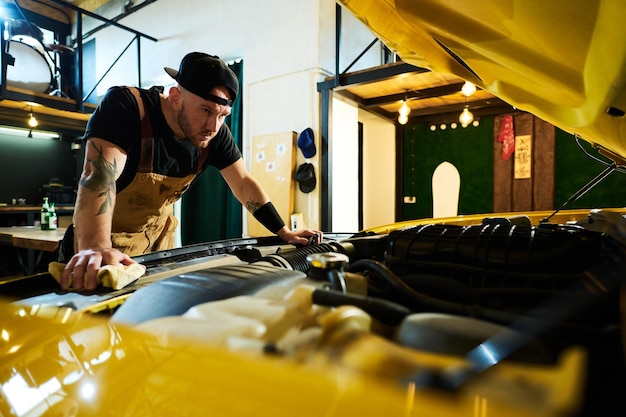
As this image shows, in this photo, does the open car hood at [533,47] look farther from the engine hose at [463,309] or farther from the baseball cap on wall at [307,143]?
the baseball cap on wall at [307,143]

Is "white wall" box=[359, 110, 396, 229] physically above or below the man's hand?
above

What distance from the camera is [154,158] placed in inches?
65.1

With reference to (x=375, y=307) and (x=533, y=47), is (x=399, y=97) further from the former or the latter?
(x=375, y=307)

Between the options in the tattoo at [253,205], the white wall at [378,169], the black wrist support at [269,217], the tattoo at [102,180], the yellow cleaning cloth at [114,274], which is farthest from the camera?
the white wall at [378,169]

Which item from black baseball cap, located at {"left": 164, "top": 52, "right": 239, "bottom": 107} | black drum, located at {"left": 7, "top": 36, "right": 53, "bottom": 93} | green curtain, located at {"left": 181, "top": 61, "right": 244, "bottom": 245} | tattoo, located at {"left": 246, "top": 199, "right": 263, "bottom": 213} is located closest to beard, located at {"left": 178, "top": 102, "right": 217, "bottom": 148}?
black baseball cap, located at {"left": 164, "top": 52, "right": 239, "bottom": 107}

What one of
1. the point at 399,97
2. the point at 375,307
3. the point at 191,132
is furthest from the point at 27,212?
the point at 375,307

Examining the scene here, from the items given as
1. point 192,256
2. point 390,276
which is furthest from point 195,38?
point 390,276

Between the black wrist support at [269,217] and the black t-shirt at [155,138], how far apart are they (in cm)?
35

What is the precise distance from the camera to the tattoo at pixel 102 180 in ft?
3.99

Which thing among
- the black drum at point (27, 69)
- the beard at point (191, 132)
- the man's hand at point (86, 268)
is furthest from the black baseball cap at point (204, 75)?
the black drum at point (27, 69)

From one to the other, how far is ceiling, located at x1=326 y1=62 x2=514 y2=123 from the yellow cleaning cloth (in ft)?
10.1

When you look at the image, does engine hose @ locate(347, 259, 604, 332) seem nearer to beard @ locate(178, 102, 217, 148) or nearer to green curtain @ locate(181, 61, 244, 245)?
beard @ locate(178, 102, 217, 148)

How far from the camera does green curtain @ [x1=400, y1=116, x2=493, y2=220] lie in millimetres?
4250

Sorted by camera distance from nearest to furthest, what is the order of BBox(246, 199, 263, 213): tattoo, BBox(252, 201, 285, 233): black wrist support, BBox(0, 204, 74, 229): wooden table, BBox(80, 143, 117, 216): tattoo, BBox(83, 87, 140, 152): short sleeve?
1. BBox(80, 143, 117, 216): tattoo
2. BBox(83, 87, 140, 152): short sleeve
3. BBox(252, 201, 285, 233): black wrist support
4. BBox(246, 199, 263, 213): tattoo
5. BBox(0, 204, 74, 229): wooden table
